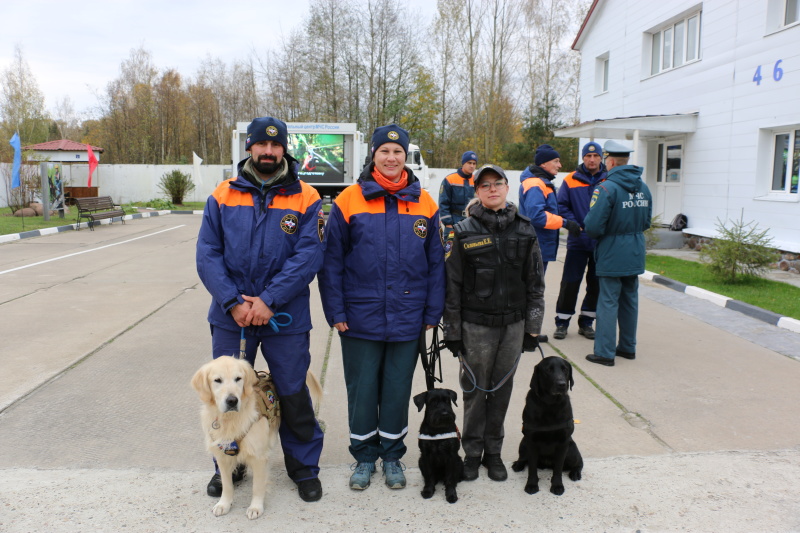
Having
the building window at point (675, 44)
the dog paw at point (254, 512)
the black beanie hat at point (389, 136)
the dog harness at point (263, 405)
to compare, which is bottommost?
the dog paw at point (254, 512)

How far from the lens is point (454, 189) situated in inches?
377

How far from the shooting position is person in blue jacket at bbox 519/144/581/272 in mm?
6086

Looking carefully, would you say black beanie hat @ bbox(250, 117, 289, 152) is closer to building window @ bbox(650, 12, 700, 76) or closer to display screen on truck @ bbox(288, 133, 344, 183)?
building window @ bbox(650, 12, 700, 76)

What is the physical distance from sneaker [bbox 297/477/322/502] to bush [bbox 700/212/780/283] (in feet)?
26.3

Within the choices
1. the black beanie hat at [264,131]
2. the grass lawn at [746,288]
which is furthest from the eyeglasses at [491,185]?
the grass lawn at [746,288]

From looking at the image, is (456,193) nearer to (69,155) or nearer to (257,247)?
(257,247)

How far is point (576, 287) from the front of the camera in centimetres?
642

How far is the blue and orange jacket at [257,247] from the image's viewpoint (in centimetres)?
318

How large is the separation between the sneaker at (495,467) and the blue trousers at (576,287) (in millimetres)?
3187

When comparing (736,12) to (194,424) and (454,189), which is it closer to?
(454,189)

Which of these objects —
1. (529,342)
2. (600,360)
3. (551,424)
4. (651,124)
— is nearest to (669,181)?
(651,124)

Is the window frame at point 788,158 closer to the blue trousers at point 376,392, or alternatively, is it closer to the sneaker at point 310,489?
A: the blue trousers at point 376,392

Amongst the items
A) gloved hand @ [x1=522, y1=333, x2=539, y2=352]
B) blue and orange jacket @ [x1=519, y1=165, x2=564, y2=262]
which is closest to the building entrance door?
blue and orange jacket @ [x1=519, y1=165, x2=564, y2=262]

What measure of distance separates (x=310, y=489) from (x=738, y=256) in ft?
26.8
